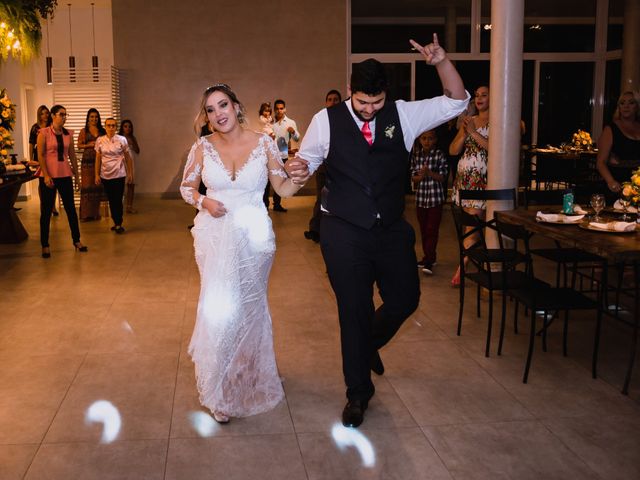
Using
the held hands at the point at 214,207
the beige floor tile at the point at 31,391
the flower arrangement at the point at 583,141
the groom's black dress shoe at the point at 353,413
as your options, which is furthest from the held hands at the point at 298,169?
the flower arrangement at the point at 583,141

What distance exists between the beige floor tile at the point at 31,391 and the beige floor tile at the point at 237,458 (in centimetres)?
80

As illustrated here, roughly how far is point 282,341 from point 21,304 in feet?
8.70

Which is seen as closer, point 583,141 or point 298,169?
point 298,169

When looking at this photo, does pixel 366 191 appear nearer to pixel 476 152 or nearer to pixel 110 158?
pixel 476 152

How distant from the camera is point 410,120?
12.7ft

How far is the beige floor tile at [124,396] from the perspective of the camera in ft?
13.0

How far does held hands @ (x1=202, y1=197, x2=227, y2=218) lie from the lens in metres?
4.09

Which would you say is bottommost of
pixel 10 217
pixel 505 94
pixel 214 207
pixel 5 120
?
pixel 10 217

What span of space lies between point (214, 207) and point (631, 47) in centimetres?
1269

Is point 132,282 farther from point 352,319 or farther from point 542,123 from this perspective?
point 542,123

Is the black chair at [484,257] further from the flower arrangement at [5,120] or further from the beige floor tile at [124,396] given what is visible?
the flower arrangement at [5,120]

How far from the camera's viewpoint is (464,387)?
4531 millimetres

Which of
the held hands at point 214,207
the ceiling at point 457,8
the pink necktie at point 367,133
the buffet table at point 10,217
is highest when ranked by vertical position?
the ceiling at point 457,8

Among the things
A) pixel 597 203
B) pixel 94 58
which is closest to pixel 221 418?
pixel 597 203
